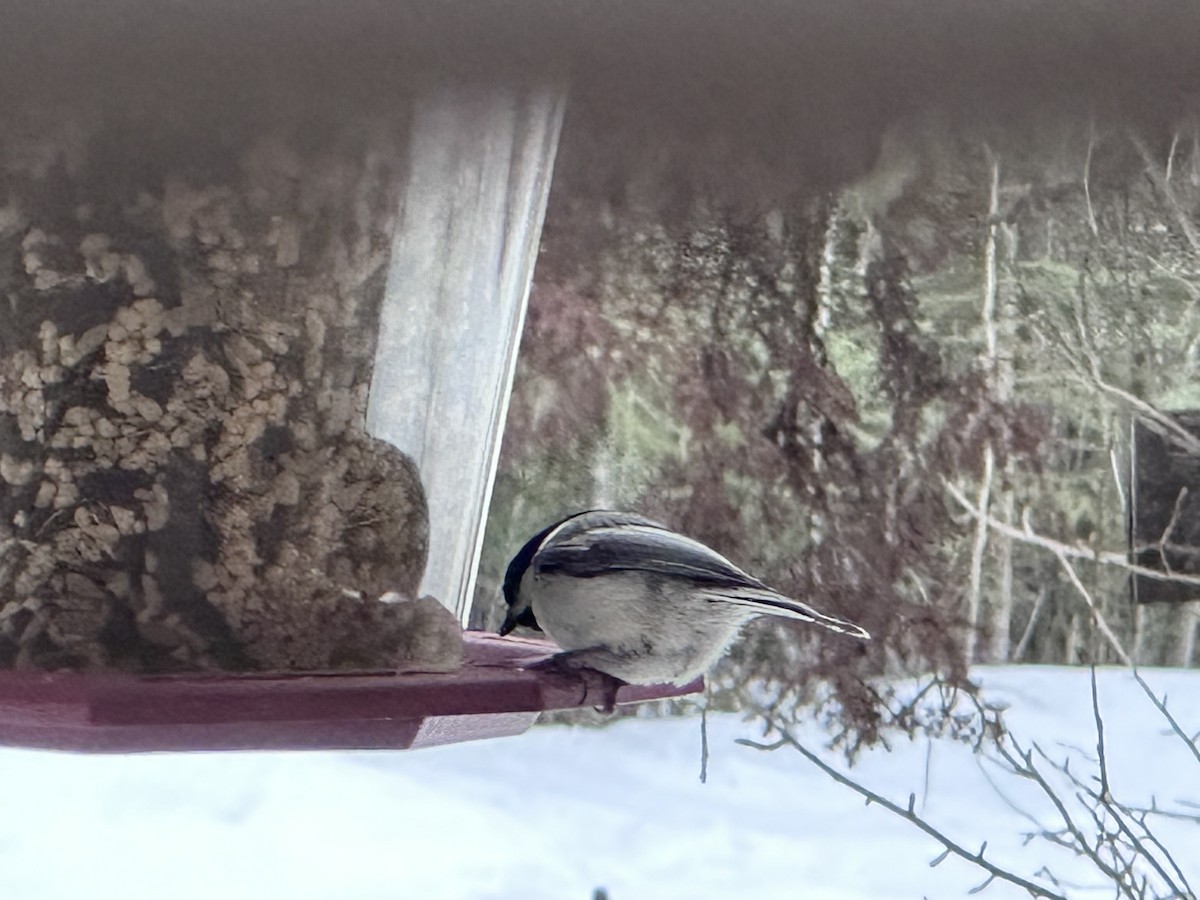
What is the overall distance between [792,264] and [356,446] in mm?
1591

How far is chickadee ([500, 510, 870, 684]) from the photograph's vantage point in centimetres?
114

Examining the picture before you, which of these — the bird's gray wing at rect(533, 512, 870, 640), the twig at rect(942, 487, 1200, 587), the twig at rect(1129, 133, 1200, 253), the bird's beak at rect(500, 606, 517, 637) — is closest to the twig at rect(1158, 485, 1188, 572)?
the twig at rect(942, 487, 1200, 587)

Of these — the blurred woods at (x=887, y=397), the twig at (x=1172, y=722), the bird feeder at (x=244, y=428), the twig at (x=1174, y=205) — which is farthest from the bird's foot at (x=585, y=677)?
the twig at (x=1174, y=205)

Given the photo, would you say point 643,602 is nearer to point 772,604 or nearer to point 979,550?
point 772,604

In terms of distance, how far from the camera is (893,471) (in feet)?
7.57

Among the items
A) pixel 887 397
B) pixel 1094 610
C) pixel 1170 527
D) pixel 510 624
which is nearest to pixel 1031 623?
pixel 1094 610

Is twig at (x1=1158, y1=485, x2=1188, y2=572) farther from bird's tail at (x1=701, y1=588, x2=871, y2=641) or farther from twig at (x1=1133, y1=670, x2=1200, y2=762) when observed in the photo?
bird's tail at (x1=701, y1=588, x2=871, y2=641)

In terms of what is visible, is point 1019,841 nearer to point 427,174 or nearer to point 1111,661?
point 1111,661

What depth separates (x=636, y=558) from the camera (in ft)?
3.86

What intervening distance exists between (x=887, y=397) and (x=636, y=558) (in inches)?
49.1

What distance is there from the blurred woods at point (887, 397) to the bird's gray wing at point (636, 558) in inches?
37.9

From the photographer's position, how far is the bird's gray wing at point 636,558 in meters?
1.17

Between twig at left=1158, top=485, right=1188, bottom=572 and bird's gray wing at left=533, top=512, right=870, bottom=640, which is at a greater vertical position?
twig at left=1158, top=485, right=1188, bottom=572

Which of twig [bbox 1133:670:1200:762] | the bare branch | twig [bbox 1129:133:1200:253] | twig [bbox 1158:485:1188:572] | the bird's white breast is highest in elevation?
twig [bbox 1129:133:1200:253]
